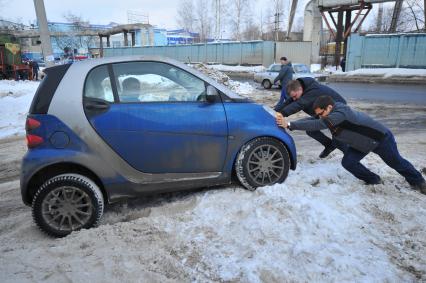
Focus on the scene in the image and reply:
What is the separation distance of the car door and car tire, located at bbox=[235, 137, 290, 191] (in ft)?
0.87

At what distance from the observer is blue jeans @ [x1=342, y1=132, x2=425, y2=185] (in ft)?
15.0

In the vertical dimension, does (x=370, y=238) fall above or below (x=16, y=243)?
above

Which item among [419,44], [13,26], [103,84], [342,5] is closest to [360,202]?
[103,84]

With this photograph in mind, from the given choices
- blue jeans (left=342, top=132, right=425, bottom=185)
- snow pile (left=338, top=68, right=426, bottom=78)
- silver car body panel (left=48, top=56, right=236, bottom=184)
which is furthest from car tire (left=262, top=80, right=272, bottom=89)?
silver car body panel (left=48, top=56, right=236, bottom=184)

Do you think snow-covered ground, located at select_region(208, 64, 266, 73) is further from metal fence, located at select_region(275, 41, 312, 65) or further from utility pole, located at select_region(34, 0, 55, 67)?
utility pole, located at select_region(34, 0, 55, 67)

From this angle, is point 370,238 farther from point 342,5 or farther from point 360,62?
point 342,5

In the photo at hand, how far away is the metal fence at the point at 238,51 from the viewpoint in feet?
115

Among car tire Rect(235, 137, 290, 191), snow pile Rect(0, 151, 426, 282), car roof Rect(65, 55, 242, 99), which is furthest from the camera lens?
car tire Rect(235, 137, 290, 191)

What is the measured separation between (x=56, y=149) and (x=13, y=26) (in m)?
63.2

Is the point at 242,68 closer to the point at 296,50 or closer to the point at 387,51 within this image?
the point at 296,50

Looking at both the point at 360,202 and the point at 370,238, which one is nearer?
the point at 370,238

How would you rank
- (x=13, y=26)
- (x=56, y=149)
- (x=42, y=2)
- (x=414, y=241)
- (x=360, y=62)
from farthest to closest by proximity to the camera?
(x=13, y=26) → (x=360, y=62) → (x=42, y=2) → (x=56, y=149) → (x=414, y=241)

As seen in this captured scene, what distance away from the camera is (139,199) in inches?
185

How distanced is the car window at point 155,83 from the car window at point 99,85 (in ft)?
0.33
